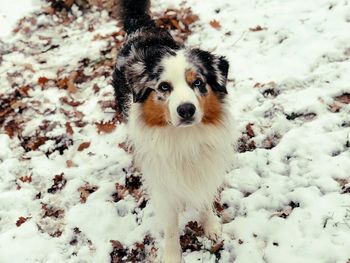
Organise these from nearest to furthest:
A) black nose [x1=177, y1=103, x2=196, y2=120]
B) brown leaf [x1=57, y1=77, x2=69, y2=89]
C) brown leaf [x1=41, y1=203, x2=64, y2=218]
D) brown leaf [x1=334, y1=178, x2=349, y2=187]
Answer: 1. black nose [x1=177, y1=103, x2=196, y2=120]
2. brown leaf [x1=334, y1=178, x2=349, y2=187]
3. brown leaf [x1=41, y1=203, x2=64, y2=218]
4. brown leaf [x1=57, y1=77, x2=69, y2=89]

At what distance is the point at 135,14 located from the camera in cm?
520

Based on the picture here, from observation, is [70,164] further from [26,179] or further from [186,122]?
[186,122]

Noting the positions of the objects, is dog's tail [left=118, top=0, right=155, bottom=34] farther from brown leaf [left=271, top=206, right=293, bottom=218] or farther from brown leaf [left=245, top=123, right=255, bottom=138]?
brown leaf [left=271, top=206, right=293, bottom=218]

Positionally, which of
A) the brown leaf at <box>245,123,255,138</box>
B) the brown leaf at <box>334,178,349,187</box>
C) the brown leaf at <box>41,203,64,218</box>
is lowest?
the brown leaf at <box>41,203,64,218</box>

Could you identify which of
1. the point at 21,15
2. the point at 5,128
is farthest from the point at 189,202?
the point at 21,15

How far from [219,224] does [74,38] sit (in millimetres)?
4531

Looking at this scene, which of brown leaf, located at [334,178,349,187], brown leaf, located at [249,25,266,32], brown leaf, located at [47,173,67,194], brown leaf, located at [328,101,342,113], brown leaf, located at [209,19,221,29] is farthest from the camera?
brown leaf, located at [209,19,221,29]

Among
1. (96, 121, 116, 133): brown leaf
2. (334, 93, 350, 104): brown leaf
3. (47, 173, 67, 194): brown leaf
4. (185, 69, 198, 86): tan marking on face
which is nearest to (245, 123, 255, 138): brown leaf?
(334, 93, 350, 104): brown leaf

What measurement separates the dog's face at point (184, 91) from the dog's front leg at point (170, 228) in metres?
0.81

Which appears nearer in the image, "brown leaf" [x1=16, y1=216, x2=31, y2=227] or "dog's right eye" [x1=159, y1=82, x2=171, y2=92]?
Answer: "dog's right eye" [x1=159, y1=82, x2=171, y2=92]

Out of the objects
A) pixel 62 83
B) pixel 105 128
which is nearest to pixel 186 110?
pixel 105 128

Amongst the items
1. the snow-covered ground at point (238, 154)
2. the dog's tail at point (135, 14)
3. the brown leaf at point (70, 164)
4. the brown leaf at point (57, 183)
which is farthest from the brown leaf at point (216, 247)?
the dog's tail at point (135, 14)

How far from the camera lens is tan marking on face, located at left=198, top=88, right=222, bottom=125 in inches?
128

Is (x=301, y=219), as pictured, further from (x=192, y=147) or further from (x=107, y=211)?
(x=107, y=211)
